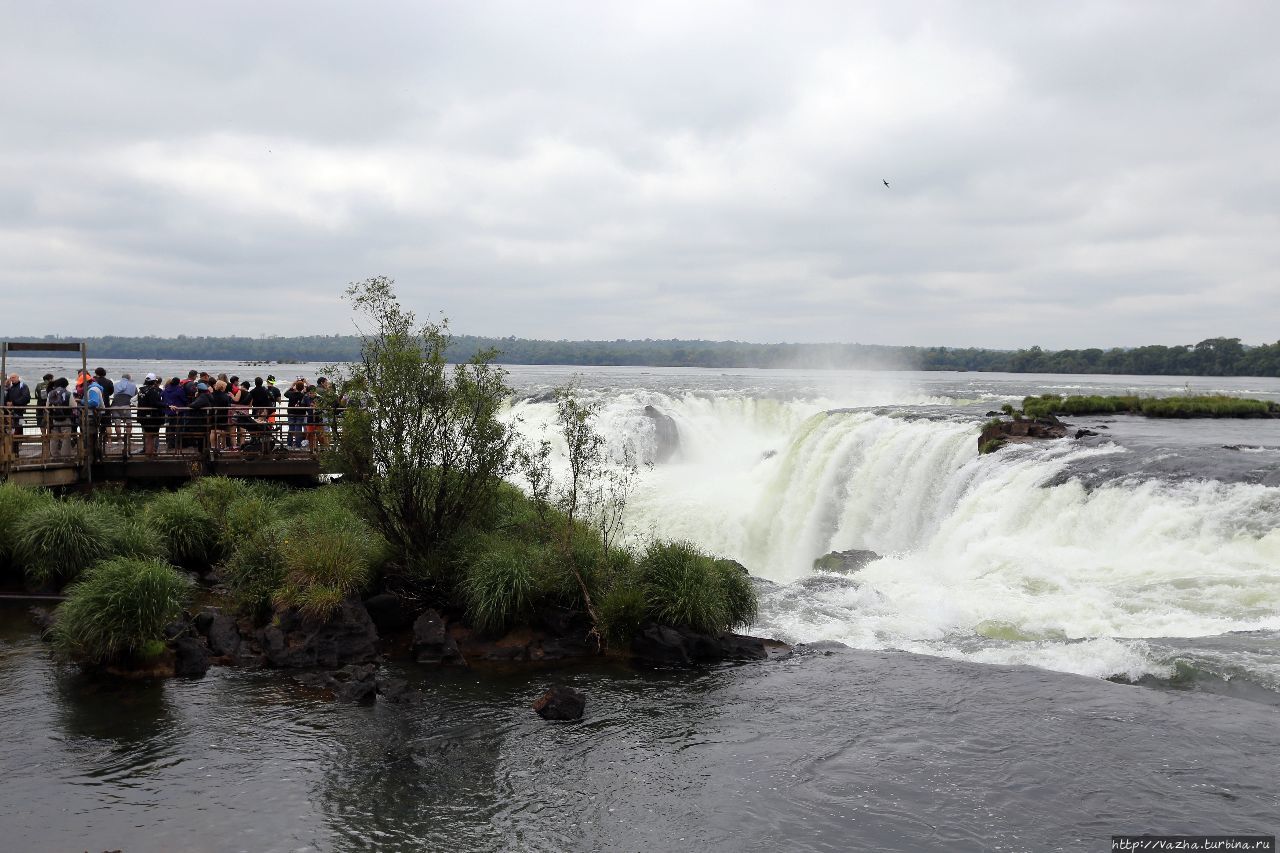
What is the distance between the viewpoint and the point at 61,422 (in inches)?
730

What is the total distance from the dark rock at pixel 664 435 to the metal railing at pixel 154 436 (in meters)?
16.7

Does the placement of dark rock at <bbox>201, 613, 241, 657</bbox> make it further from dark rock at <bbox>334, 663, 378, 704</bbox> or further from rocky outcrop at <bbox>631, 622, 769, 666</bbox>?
rocky outcrop at <bbox>631, 622, 769, 666</bbox>

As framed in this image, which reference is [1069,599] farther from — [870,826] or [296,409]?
[296,409]

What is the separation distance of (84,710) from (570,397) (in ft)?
22.8

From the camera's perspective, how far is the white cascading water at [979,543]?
1249 cm

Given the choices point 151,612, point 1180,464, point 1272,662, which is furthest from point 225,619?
point 1180,464

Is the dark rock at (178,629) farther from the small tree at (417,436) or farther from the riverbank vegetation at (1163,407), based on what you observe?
the riverbank vegetation at (1163,407)

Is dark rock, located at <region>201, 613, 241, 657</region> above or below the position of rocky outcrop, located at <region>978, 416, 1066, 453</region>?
below

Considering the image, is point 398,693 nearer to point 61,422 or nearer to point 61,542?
point 61,542

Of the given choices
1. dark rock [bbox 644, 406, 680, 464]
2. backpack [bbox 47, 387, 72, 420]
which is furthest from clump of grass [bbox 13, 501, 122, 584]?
dark rock [bbox 644, 406, 680, 464]

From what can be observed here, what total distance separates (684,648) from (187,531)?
29.6 ft

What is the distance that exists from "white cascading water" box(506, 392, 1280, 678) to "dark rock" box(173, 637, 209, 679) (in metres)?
7.52

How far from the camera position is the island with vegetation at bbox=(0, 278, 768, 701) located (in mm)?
11266

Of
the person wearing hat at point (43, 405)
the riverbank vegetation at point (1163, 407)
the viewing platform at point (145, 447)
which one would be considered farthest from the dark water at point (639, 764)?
the riverbank vegetation at point (1163, 407)
